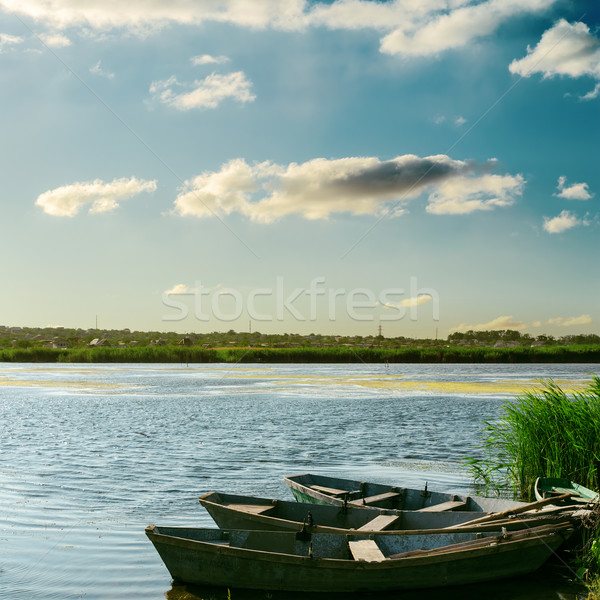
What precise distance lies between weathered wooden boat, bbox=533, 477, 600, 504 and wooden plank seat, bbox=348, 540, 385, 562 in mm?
3477

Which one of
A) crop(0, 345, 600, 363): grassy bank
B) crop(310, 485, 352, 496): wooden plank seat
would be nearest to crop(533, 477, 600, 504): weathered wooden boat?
crop(310, 485, 352, 496): wooden plank seat

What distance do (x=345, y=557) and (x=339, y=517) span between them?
1477 millimetres

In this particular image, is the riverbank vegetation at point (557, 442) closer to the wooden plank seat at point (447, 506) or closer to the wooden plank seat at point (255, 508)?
the wooden plank seat at point (447, 506)

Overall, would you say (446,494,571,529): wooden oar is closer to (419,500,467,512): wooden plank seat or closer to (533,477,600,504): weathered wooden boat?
(419,500,467,512): wooden plank seat

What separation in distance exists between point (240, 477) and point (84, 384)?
3717cm

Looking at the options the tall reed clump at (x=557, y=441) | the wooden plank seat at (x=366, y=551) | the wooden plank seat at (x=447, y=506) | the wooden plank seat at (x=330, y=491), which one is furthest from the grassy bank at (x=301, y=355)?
the wooden plank seat at (x=366, y=551)

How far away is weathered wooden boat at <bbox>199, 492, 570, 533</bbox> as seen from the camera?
8664 millimetres

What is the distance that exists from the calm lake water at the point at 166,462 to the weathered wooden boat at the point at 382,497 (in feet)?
4.43

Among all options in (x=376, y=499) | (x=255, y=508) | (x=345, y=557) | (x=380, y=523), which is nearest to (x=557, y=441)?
(x=376, y=499)

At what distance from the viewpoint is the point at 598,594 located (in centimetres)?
773

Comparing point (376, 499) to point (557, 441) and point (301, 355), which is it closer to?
point (557, 441)

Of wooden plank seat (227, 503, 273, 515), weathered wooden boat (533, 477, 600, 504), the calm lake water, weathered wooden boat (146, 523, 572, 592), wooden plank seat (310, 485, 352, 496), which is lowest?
the calm lake water

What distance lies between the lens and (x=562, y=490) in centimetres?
1049

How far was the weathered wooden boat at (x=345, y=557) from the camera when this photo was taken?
7.63 m
